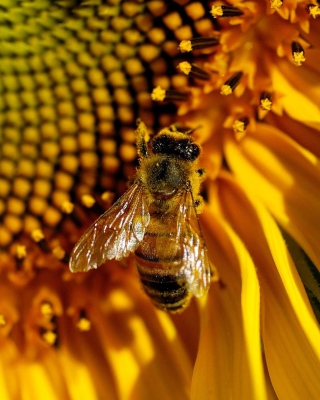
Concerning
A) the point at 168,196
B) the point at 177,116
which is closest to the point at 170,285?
the point at 168,196

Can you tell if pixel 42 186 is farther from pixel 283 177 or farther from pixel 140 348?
pixel 283 177

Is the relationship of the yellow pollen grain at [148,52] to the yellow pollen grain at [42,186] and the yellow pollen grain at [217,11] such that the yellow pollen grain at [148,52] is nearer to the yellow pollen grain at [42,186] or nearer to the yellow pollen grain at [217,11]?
the yellow pollen grain at [217,11]

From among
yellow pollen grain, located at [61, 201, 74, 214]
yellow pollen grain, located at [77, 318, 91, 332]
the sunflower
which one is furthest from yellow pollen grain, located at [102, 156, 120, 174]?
yellow pollen grain, located at [77, 318, 91, 332]

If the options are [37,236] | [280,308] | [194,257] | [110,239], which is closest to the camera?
[194,257]

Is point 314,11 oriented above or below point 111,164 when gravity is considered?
above

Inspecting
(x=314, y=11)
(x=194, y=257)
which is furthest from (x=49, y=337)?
(x=314, y=11)

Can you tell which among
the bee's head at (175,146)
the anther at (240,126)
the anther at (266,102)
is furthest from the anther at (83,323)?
the anther at (266,102)

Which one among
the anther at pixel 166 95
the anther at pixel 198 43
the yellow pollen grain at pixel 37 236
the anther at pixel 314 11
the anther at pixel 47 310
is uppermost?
the anther at pixel 314 11
